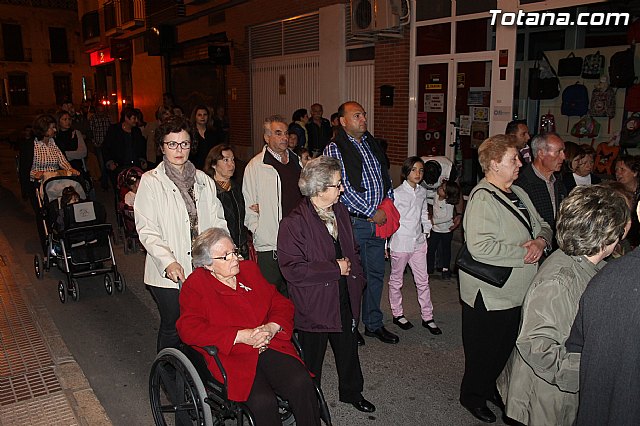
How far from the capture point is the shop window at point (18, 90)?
150ft

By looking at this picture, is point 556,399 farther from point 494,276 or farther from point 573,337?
point 494,276

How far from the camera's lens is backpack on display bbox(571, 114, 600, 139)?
923cm

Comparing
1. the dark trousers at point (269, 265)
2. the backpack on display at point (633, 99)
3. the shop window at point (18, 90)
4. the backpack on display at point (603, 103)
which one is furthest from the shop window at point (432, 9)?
the shop window at point (18, 90)

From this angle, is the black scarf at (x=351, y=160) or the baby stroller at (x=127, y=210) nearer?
the black scarf at (x=351, y=160)

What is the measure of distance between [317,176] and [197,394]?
1583 mm

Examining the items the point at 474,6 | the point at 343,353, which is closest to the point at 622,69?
the point at 474,6

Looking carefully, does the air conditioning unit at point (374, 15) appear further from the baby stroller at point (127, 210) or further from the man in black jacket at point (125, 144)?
the baby stroller at point (127, 210)

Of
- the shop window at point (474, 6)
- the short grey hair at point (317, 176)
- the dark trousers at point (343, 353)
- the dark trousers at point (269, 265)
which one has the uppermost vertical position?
the shop window at point (474, 6)

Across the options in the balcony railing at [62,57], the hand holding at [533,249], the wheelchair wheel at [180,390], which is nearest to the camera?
the wheelchair wheel at [180,390]

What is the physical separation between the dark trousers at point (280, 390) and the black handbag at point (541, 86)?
7.67 metres

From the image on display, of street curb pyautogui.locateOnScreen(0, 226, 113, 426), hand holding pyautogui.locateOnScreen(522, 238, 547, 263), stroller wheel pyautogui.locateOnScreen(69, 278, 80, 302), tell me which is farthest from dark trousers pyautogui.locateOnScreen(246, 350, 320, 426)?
stroller wheel pyautogui.locateOnScreen(69, 278, 80, 302)

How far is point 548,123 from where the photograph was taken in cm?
972

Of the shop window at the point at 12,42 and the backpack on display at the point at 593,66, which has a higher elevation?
the shop window at the point at 12,42

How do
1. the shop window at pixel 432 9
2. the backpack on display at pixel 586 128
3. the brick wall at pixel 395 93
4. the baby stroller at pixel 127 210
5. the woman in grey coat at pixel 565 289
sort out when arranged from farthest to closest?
1. the brick wall at pixel 395 93
2. the shop window at pixel 432 9
3. the backpack on display at pixel 586 128
4. the baby stroller at pixel 127 210
5. the woman in grey coat at pixel 565 289
